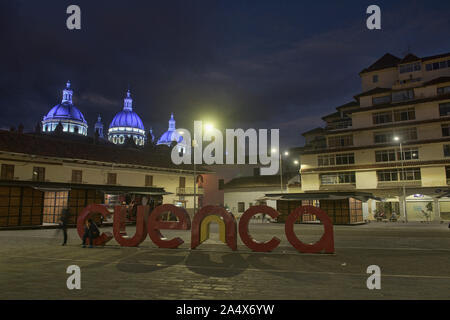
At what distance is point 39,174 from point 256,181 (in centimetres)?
3242

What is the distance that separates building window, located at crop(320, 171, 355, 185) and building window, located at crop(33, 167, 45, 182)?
37.3 metres

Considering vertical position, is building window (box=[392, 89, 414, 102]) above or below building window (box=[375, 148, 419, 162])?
above

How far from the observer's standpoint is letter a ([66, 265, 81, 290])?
7.73m

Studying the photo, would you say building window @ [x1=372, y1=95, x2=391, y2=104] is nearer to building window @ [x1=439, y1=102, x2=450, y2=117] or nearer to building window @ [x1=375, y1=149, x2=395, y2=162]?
building window @ [x1=439, y1=102, x2=450, y2=117]

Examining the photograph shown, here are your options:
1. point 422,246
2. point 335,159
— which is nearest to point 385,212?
point 335,159

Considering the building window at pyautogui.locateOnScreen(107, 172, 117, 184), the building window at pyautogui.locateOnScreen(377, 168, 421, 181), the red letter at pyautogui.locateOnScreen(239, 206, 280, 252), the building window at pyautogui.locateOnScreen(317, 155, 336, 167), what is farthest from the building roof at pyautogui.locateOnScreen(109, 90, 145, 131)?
the red letter at pyautogui.locateOnScreen(239, 206, 280, 252)

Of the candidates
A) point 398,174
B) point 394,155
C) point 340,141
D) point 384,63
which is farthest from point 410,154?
point 384,63

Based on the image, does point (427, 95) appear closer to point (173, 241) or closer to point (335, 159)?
point (335, 159)

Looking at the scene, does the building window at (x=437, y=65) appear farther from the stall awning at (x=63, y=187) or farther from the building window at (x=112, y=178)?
the building window at (x=112, y=178)

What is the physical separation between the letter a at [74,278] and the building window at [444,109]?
152 ft

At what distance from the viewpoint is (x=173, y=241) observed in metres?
14.3

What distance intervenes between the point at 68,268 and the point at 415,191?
4278cm

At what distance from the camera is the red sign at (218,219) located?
1319 cm

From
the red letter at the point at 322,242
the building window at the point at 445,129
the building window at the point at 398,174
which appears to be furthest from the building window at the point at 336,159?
the red letter at the point at 322,242
